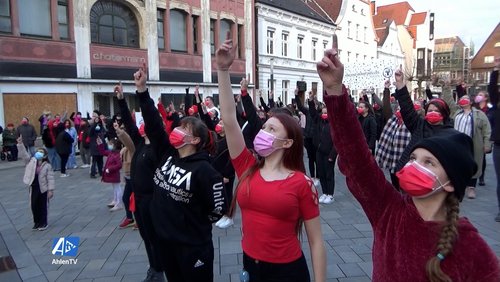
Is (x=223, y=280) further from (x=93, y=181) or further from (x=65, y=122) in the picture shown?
(x=65, y=122)

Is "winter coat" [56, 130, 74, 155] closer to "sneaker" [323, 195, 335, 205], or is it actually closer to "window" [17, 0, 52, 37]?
"window" [17, 0, 52, 37]

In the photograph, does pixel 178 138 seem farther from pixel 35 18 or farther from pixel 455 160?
pixel 35 18

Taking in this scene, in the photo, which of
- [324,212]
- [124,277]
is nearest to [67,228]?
[124,277]

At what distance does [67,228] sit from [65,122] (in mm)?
7398

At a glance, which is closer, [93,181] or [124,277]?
[124,277]

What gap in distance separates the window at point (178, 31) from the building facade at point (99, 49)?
0.19ft

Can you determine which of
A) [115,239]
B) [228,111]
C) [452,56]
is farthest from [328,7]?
[228,111]

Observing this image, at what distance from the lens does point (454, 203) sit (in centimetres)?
162

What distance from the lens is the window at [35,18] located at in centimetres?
1730

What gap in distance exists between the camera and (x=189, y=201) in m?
3.02

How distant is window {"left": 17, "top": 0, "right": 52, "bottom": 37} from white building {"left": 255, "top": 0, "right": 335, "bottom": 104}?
47.1 ft

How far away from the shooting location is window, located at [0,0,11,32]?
16.6 metres

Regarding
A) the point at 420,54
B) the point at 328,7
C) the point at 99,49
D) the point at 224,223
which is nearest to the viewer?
the point at 224,223

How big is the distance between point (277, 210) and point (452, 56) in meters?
66.8
